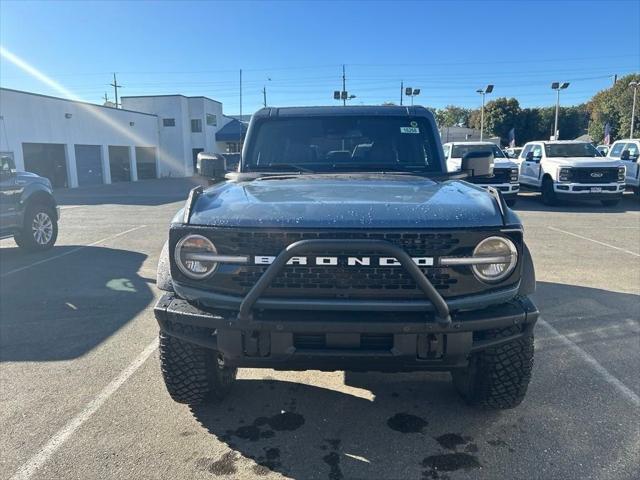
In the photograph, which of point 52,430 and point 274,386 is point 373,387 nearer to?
point 274,386

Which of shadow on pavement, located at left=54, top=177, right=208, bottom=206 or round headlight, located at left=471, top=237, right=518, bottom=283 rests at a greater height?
round headlight, located at left=471, top=237, right=518, bottom=283

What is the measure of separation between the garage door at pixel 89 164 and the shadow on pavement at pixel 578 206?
25.1 meters

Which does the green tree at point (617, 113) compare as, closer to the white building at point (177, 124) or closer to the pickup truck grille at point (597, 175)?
the white building at point (177, 124)

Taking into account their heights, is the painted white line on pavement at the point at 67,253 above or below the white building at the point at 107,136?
below

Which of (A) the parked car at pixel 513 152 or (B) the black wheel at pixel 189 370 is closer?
(B) the black wheel at pixel 189 370

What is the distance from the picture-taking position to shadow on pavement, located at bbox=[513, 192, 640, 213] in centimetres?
1445

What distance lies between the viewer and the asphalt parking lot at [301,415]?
269cm

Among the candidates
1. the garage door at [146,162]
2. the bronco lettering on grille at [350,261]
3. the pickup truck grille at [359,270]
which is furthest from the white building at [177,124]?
the bronco lettering on grille at [350,261]

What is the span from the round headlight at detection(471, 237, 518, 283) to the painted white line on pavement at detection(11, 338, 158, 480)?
8.30 feet

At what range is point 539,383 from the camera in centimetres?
360

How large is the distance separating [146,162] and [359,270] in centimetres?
4220

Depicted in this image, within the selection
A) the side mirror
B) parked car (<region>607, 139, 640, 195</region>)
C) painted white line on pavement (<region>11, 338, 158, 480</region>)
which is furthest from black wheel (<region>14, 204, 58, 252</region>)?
parked car (<region>607, 139, 640, 195</region>)

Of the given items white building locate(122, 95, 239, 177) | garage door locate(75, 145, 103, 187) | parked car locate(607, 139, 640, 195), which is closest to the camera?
parked car locate(607, 139, 640, 195)

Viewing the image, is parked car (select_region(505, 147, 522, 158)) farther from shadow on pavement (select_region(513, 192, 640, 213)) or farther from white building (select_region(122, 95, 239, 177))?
white building (select_region(122, 95, 239, 177))
